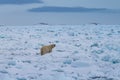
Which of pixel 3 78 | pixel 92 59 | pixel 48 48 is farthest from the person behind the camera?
pixel 48 48

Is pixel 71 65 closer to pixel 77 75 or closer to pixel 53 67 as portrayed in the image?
pixel 53 67

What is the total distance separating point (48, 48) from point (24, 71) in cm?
389

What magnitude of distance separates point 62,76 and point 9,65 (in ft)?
6.74

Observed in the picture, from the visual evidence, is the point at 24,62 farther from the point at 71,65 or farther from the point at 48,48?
the point at 48,48

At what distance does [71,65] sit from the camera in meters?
8.52

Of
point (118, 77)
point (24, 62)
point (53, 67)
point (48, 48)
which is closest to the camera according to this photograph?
point (118, 77)

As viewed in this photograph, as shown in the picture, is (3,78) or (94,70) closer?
(3,78)

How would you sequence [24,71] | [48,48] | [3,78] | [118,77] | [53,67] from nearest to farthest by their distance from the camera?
[3,78] < [118,77] < [24,71] < [53,67] < [48,48]

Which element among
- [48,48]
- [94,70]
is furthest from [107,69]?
[48,48]

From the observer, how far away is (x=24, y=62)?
9172mm

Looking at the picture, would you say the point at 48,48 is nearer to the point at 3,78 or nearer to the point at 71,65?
the point at 71,65

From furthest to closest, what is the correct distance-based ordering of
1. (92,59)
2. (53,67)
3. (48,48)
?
(48,48) → (92,59) → (53,67)

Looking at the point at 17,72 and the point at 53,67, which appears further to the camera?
the point at 53,67

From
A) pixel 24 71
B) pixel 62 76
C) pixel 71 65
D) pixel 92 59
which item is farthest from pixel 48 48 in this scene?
pixel 62 76
